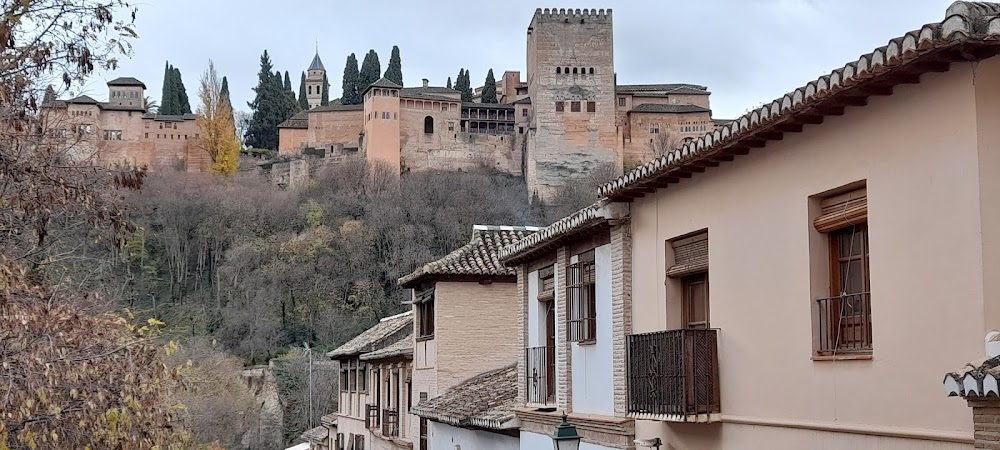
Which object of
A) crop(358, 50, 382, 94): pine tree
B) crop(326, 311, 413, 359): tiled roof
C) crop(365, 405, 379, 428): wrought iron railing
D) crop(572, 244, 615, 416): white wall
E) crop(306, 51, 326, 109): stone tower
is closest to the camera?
crop(572, 244, 615, 416): white wall

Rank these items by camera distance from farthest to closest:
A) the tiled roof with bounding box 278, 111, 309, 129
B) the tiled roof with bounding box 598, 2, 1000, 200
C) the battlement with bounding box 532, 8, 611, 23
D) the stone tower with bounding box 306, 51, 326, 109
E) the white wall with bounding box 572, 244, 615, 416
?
the stone tower with bounding box 306, 51, 326, 109
the tiled roof with bounding box 278, 111, 309, 129
the battlement with bounding box 532, 8, 611, 23
the white wall with bounding box 572, 244, 615, 416
the tiled roof with bounding box 598, 2, 1000, 200

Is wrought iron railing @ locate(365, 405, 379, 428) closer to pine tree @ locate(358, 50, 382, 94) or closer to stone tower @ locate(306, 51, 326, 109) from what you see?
pine tree @ locate(358, 50, 382, 94)

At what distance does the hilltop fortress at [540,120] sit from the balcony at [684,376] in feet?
219

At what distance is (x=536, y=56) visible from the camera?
76.2 metres

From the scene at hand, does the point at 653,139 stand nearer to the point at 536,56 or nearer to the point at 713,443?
the point at 536,56

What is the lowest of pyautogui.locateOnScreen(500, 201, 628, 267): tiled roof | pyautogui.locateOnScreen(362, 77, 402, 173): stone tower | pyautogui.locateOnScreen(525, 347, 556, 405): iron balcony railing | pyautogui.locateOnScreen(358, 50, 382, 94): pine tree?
pyautogui.locateOnScreen(525, 347, 556, 405): iron balcony railing

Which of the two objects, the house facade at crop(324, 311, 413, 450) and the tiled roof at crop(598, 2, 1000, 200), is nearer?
the tiled roof at crop(598, 2, 1000, 200)

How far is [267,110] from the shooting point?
3794 inches

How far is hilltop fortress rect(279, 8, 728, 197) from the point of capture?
76.2 meters

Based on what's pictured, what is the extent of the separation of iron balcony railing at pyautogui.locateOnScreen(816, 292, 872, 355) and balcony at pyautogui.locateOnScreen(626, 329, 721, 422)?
152 centimetres

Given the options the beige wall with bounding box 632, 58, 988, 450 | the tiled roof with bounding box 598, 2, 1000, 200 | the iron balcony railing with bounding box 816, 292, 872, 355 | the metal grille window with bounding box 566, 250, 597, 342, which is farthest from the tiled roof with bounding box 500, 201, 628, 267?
the iron balcony railing with bounding box 816, 292, 872, 355

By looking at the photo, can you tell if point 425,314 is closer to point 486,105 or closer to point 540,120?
point 540,120

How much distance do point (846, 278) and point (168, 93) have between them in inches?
3560

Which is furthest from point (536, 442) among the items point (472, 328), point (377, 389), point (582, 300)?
point (377, 389)
